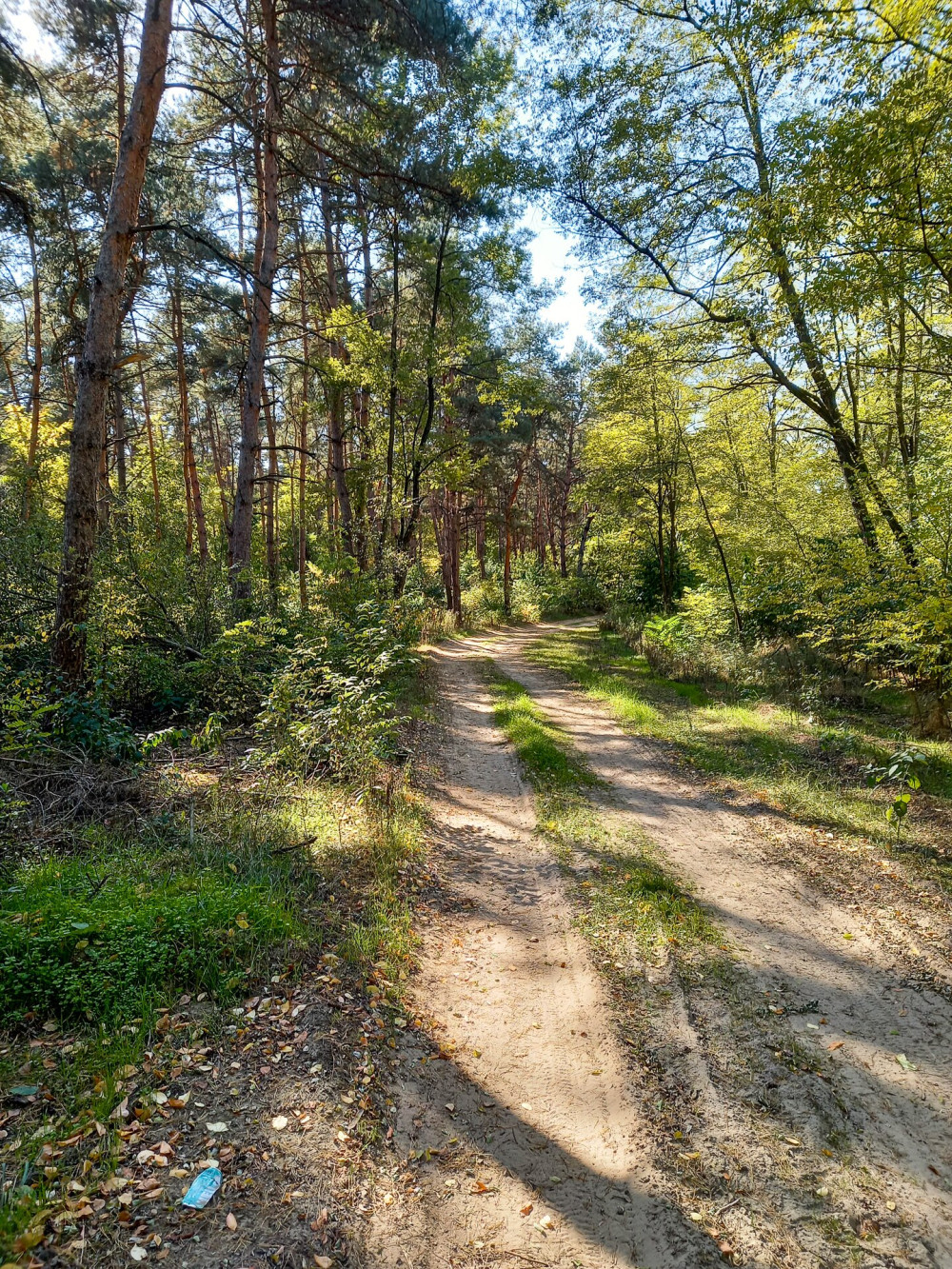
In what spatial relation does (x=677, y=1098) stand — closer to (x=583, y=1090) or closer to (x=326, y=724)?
(x=583, y=1090)

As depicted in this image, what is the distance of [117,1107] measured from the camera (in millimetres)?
2471

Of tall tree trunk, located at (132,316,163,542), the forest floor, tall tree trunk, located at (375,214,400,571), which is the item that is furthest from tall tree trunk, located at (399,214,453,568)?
the forest floor

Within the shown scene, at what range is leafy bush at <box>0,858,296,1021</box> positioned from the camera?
2.87 metres

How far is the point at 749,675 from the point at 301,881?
1040 cm

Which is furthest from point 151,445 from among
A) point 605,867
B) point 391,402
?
point 605,867

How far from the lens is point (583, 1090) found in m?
3.01

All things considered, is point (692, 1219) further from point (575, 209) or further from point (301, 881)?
point (575, 209)

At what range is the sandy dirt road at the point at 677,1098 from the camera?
7.60 feet

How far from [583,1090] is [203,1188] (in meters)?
1.78

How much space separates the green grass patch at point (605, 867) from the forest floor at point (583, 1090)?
0.03 metres

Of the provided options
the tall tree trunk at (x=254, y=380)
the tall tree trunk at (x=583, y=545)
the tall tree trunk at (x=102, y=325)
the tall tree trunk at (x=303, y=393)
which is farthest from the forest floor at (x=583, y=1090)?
the tall tree trunk at (x=583, y=545)

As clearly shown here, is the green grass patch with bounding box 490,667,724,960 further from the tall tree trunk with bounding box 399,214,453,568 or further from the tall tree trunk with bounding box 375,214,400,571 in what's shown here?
the tall tree trunk with bounding box 399,214,453,568

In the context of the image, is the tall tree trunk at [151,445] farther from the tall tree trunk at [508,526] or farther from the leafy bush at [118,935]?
the tall tree trunk at [508,526]

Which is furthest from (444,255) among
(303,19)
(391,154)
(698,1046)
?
(698,1046)
